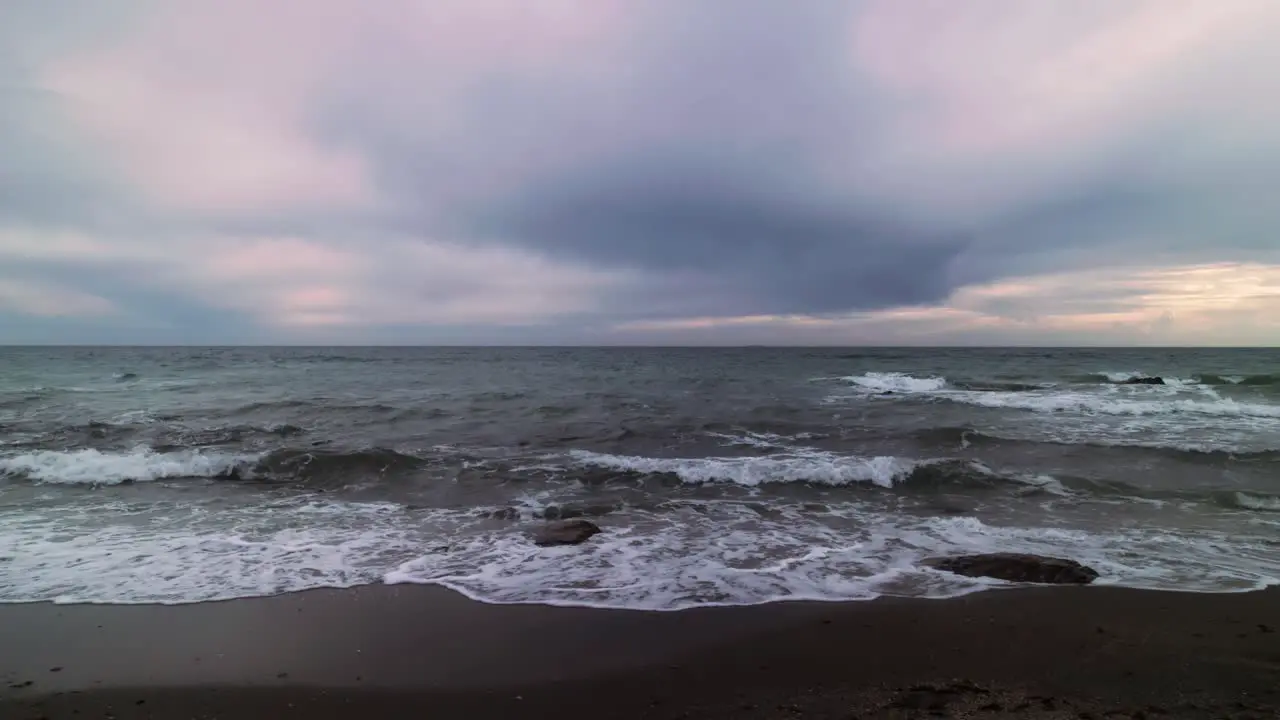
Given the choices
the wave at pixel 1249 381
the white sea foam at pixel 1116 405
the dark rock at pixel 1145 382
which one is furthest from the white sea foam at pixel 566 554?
the wave at pixel 1249 381

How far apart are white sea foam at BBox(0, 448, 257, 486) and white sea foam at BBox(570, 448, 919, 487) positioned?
27.6 ft

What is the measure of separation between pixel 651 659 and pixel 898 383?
36577mm

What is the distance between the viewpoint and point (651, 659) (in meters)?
5.19

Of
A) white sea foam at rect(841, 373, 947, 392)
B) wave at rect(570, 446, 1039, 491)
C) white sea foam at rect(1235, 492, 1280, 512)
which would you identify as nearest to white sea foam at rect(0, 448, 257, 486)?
wave at rect(570, 446, 1039, 491)

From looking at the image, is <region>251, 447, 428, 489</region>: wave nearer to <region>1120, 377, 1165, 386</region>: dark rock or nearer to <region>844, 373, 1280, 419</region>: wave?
<region>844, 373, 1280, 419</region>: wave

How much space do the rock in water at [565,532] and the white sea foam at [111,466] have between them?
9231mm

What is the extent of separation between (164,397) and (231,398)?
343 centimetres

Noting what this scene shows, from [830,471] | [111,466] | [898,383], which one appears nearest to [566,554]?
[830,471]

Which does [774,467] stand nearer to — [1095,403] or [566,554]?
[566,554]

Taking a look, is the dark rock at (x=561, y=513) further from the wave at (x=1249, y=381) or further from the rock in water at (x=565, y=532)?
the wave at (x=1249, y=381)

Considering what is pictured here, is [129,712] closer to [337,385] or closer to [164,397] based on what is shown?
[164,397]

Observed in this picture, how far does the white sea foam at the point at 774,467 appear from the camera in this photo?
1288cm

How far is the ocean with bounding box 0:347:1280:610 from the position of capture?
7.25 m

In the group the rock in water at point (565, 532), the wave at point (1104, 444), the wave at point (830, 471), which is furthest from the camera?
the wave at point (1104, 444)
